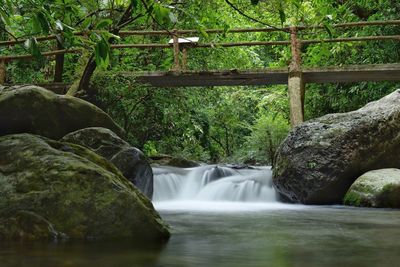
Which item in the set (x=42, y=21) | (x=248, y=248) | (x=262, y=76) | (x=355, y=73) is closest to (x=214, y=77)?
(x=262, y=76)

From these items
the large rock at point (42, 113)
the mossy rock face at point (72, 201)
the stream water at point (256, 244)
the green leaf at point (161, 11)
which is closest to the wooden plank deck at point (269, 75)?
the large rock at point (42, 113)

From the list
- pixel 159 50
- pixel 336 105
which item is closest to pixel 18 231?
pixel 159 50

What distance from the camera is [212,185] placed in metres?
8.02

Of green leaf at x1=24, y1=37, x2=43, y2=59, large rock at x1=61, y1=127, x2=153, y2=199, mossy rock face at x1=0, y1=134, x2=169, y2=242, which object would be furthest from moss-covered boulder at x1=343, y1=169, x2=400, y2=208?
green leaf at x1=24, y1=37, x2=43, y2=59

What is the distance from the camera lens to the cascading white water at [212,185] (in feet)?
24.5

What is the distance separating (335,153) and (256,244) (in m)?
3.75

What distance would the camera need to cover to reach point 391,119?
6.80 m

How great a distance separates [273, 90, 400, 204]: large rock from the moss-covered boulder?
292mm

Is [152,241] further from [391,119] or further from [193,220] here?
[391,119]

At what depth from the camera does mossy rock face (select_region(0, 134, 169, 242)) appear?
2.99 m

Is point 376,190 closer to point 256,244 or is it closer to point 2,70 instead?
point 256,244

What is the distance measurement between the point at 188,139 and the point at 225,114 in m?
2.45

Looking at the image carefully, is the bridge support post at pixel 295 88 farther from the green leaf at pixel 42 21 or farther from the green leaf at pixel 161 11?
the green leaf at pixel 42 21

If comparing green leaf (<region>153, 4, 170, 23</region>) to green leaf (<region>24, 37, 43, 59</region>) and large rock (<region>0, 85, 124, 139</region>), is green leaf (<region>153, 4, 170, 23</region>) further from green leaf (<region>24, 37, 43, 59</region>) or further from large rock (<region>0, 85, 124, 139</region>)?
large rock (<region>0, 85, 124, 139</region>)
